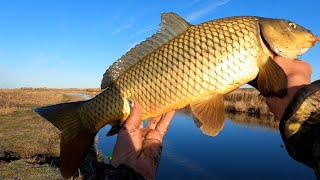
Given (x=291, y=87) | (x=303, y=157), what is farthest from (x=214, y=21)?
(x=303, y=157)

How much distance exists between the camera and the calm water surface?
9.80 metres

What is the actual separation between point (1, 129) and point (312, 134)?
1143cm

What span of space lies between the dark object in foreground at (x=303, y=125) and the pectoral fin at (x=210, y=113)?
2.88 ft

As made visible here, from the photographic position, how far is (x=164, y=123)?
9.81ft

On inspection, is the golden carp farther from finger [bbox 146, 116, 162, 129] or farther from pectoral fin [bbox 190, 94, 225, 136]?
finger [bbox 146, 116, 162, 129]

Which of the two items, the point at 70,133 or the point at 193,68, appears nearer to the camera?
the point at 193,68

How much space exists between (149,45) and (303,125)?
1.64m

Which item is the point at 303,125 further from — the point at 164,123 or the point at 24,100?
the point at 24,100

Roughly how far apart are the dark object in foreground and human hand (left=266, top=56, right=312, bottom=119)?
0.78 ft

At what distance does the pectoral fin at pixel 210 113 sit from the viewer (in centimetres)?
262

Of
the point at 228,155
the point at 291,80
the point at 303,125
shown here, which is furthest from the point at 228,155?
the point at 303,125

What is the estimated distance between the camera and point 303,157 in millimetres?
1602

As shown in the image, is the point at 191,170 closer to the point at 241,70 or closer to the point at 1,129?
the point at 1,129

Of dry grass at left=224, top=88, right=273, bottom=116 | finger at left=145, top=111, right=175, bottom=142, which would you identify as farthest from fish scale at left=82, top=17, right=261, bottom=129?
dry grass at left=224, top=88, right=273, bottom=116
